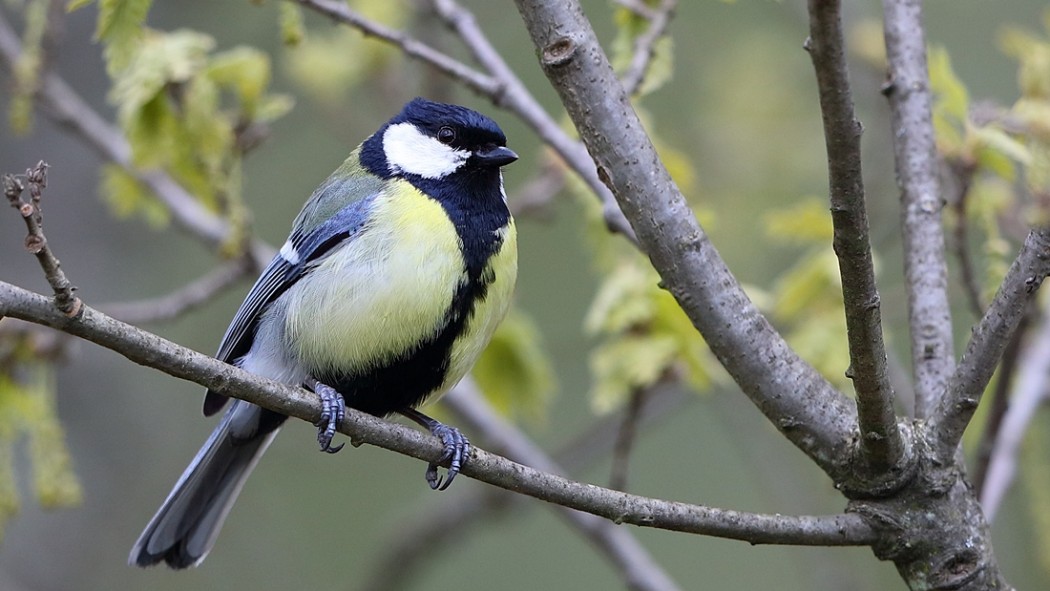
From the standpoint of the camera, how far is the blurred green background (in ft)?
14.9

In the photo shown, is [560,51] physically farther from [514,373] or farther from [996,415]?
[514,373]

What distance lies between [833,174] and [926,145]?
1.06 m

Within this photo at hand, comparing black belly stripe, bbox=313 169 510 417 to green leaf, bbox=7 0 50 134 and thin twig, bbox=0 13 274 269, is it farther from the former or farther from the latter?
green leaf, bbox=7 0 50 134

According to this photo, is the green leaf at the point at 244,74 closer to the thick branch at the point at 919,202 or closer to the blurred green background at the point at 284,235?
the blurred green background at the point at 284,235

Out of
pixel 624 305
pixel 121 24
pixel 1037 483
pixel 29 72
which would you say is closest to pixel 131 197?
pixel 29 72

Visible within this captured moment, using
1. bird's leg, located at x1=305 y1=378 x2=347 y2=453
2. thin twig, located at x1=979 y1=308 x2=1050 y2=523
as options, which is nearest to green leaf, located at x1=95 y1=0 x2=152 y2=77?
bird's leg, located at x1=305 y1=378 x2=347 y2=453

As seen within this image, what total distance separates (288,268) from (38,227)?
4.35 feet

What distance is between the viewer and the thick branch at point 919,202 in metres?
2.36

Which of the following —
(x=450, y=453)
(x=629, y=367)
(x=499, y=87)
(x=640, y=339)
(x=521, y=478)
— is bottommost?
(x=521, y=478)

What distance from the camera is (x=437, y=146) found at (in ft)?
10.0

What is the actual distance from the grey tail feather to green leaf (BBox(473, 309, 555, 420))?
2.40ft

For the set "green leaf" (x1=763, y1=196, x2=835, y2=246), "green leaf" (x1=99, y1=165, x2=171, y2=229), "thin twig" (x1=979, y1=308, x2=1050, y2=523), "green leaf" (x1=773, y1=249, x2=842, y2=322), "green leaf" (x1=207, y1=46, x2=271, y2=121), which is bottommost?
"thin twig" (x1=979, y1=308, x2=1050, y2=523)

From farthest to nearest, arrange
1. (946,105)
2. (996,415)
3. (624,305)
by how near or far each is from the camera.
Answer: (624,305), (946,105), (996,415)

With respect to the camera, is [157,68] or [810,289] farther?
[810,289]
